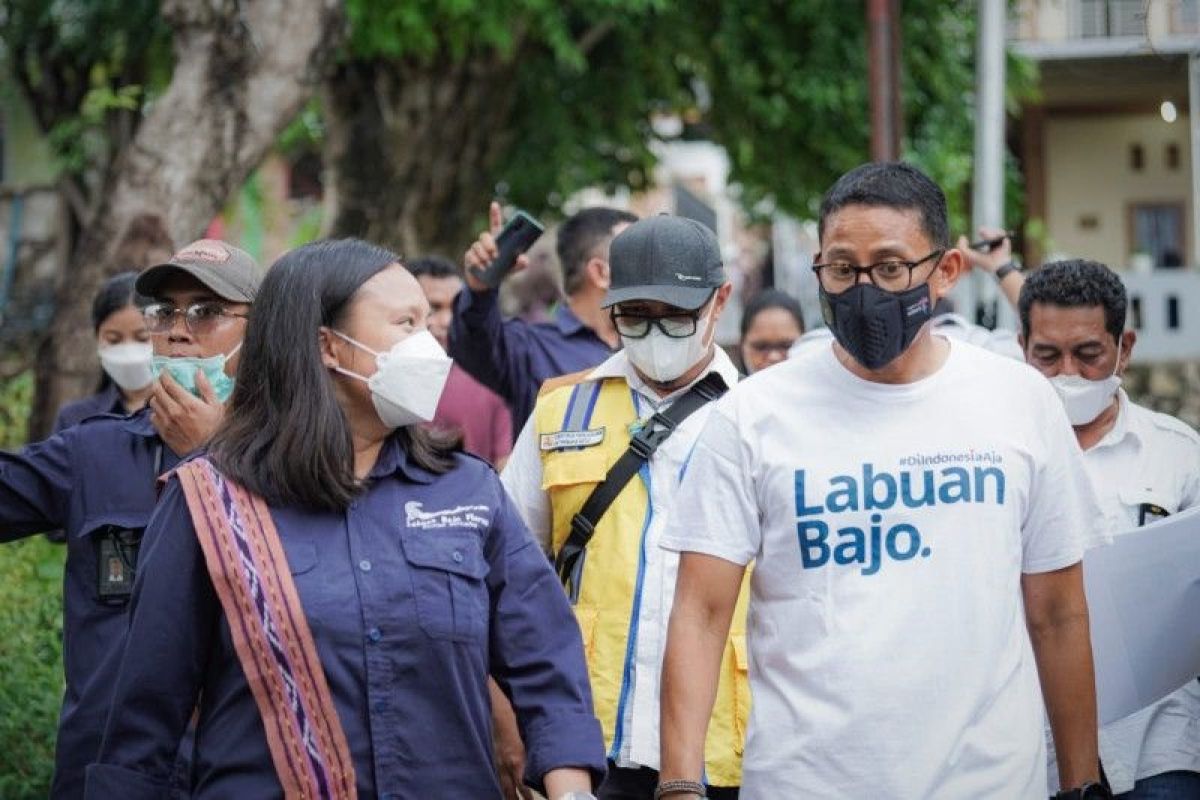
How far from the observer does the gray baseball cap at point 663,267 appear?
537 centimetres

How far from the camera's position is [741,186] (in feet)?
63.3

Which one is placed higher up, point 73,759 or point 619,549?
point 619,549

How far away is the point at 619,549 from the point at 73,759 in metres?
1.45

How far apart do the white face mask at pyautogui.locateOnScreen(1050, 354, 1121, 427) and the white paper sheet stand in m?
0.62

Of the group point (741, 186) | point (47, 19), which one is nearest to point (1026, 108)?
point (741, 186)

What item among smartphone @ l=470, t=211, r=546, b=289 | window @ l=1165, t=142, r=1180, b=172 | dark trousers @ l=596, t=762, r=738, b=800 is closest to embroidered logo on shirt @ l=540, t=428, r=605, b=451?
dark trousers @ l=596, t=762, r=738, b=800

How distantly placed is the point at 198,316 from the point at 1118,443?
247 centimetres

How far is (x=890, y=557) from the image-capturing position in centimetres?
406

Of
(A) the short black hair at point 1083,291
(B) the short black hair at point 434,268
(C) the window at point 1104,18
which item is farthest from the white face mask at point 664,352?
(C) the window at point 1104,18

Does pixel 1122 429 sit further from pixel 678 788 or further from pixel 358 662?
pixel 358 662

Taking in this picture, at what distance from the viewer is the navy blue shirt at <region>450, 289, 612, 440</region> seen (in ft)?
22.8

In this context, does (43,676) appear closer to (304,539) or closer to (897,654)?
(304,539)

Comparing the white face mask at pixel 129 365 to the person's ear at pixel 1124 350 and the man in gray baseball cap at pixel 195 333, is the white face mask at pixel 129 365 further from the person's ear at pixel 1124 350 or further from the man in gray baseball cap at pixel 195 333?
the person's ear at pixel 1124 350

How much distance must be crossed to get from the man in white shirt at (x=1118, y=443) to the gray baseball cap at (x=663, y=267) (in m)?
0.97
